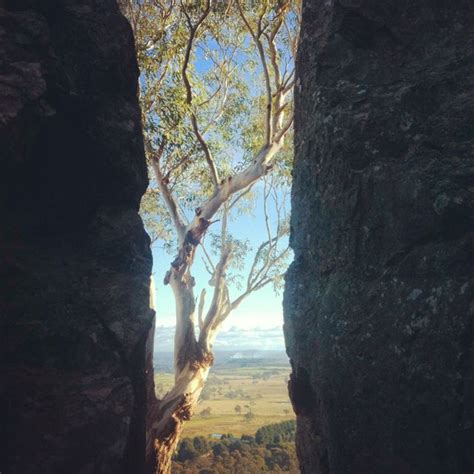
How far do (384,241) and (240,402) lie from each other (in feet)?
123

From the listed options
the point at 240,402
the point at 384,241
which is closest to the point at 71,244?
the point at 384,241

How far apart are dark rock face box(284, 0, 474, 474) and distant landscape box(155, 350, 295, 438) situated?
167 centimetres

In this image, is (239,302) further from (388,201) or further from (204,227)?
(388,201)

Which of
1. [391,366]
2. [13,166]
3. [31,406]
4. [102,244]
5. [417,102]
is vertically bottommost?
[31,406]

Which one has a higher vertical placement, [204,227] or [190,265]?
[204,227]

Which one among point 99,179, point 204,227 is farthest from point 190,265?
point 99,179

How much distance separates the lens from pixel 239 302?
1391 cm

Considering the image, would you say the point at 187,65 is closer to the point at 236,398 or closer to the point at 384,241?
the point at 384,241

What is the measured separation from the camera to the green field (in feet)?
66.0

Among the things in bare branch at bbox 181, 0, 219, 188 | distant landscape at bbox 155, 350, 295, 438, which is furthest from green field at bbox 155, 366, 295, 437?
bare branch at bbox 181, 0, 219, 188

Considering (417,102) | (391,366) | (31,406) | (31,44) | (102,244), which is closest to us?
(391,366)

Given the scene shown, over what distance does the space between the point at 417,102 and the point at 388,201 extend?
1.04m

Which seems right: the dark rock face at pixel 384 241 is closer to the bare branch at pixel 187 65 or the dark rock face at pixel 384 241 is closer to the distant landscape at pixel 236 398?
the distant landscape at pixel 236 398

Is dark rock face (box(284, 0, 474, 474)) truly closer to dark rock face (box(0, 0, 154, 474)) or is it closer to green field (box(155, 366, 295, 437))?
dark rock face (box(0, 0, 154, 474))
